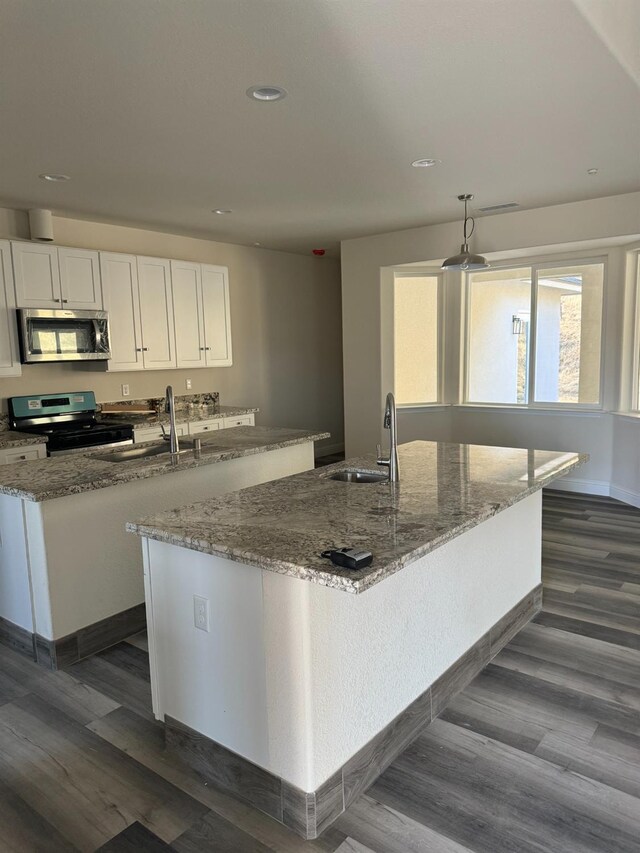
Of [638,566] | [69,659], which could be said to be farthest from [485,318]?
[69,659]

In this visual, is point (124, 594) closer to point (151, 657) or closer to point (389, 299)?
point (151, 657)

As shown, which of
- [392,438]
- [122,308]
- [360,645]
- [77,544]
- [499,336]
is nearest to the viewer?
[360,645]

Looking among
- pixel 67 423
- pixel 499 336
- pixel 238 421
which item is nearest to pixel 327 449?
pixel 238 421

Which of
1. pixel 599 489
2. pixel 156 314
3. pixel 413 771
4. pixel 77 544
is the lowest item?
pixel 413 771

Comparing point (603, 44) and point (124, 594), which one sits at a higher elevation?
point (603, 44)

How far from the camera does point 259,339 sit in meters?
7.24

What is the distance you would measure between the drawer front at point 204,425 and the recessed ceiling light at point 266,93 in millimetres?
3031

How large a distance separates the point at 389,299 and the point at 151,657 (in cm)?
497

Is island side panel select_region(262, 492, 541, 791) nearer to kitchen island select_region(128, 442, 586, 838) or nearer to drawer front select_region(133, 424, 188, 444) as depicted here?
kitchen island select_region(128, 442, 586, 838)

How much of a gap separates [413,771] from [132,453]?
230cm

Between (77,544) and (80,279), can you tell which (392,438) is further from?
(80,279)

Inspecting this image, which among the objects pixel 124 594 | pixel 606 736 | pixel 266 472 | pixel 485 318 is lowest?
pixel 606 736

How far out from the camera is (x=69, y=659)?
293 cm

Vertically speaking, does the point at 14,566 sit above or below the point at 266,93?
below
